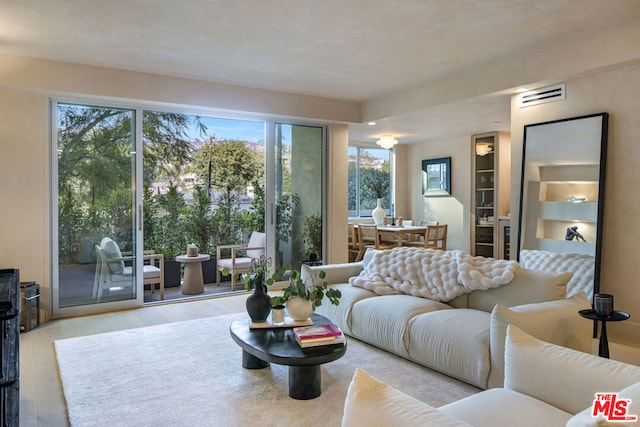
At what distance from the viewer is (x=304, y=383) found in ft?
8.88

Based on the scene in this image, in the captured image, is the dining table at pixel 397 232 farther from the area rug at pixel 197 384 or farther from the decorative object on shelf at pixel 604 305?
the decorative object on shelf at pixel 604 305

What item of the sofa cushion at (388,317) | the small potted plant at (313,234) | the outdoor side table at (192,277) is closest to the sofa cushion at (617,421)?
the sofa cushion at (388,317)

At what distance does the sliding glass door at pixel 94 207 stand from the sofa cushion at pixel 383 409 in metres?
4.59

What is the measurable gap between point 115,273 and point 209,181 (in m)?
3.05

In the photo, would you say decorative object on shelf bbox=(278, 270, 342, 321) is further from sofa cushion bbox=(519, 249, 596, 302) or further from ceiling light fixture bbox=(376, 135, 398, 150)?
ceiling light fixture bbox=(376, 135, 398, 150)

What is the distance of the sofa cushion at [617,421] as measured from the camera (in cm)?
93

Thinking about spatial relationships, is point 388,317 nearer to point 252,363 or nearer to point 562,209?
point 252,363

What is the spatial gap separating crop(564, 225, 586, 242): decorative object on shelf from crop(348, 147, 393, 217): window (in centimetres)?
536

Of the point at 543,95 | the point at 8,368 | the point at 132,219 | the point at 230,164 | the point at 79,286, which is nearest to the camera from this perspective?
the point at 8,368

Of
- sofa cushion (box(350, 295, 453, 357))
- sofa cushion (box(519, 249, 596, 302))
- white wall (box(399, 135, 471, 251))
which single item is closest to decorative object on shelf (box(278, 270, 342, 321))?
sofa cushion (box(350, 295, 453, 357))

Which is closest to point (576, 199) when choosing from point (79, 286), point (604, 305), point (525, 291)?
point (525, 291)

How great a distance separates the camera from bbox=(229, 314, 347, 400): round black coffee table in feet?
8.39

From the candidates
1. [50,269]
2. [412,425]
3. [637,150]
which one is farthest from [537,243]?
[50,269]

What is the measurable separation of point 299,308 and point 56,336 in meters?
2.52
